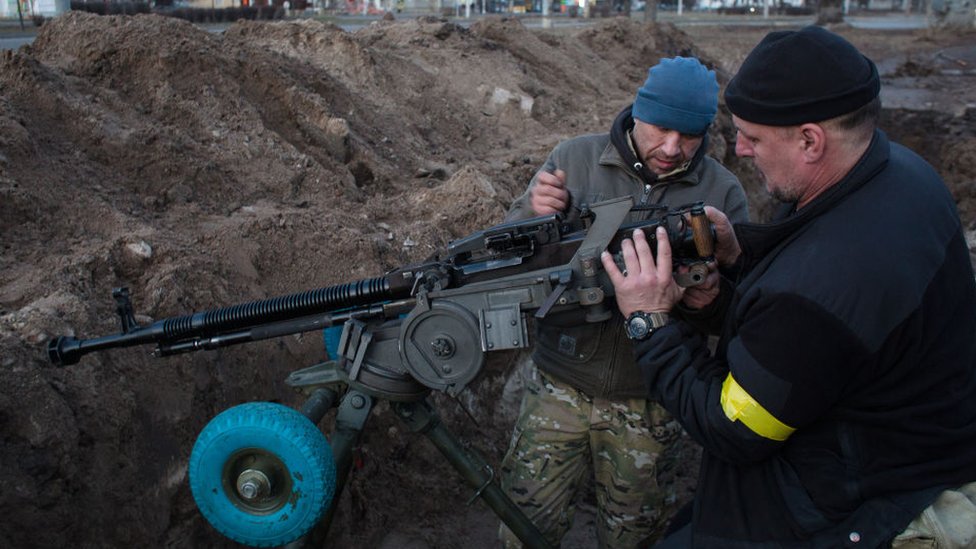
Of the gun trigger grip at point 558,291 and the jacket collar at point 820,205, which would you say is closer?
the jacket collar at point 820,205

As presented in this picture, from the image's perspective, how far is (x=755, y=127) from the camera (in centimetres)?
226

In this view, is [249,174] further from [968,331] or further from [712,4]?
[712,4]

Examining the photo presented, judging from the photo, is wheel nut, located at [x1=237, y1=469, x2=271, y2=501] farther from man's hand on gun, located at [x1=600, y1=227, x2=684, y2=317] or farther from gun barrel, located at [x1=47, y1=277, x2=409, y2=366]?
man's hand on gun, located at [x1=600, y1=227, x2=684, y2=317]

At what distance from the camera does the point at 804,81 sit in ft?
7.01

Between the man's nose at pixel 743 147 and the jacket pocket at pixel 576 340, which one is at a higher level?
the man's nose at pixel 743 147

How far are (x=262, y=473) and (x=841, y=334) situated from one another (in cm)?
177

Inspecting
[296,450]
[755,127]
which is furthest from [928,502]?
[296,450]

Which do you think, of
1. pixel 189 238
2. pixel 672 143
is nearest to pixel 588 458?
pixel 672 143

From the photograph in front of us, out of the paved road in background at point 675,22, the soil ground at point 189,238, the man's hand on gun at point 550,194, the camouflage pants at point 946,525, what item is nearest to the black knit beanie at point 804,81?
the man's hand on gun at point 550,194

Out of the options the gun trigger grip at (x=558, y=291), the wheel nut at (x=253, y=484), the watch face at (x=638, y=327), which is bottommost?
the wheel nut at (x=253, y=484)

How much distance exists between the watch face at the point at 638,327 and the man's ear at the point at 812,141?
0.65 meters

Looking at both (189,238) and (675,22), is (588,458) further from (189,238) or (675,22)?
(675,22)

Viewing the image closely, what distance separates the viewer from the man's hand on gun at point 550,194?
3.00m

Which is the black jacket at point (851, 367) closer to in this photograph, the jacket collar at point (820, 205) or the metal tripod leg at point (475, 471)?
the jacket collar at point (820, 205)
